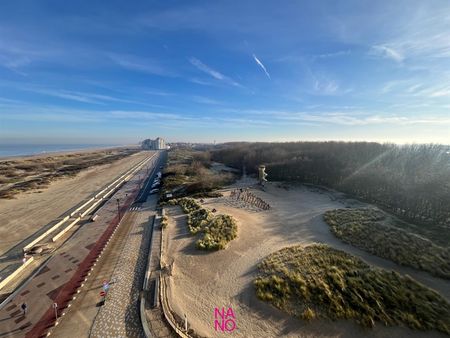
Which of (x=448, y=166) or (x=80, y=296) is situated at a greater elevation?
(x=448, y=166)

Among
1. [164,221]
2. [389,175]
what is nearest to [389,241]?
[389,175]

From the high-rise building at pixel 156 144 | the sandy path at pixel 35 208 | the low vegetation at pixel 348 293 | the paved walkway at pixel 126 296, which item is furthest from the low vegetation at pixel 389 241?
the high-rise building at pixel 156 144

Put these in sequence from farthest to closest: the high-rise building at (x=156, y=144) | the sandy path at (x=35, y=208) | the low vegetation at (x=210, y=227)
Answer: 1. the high-rise building at (x=156, y=144)
2. the sandy path at (x=35, y=208)
3. the low vegetation at (x=210, y=227)

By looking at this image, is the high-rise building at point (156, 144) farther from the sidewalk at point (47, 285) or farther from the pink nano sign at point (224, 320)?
the pink nano sign at point (224, 320)

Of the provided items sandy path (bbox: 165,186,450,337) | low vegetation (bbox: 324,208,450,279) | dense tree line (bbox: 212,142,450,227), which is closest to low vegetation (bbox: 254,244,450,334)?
sandy path (bbox: 165,186,450,337)

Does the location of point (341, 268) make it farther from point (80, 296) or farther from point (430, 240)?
point (80, 296)

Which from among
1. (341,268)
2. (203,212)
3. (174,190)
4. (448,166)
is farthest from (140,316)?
(448,166)

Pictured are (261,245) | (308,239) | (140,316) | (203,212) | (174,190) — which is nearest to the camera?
(140,316)
